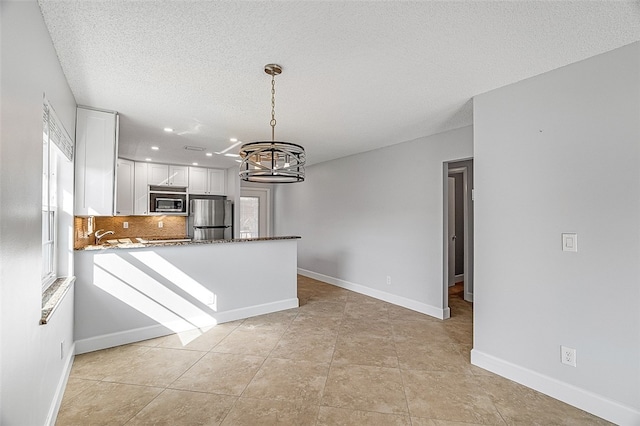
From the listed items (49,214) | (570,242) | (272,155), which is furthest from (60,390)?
(570,242)

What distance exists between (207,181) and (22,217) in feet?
17.7

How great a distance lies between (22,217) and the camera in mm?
1361

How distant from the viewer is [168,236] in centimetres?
642

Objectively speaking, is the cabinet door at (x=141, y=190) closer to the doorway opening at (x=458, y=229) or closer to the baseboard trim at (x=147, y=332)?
the baseboard trim at (x=147, y=332)

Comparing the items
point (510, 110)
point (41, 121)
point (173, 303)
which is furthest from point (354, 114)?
point (173, 303)

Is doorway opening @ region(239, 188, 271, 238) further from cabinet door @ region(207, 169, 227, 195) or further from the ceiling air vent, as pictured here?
the ceiling air vent

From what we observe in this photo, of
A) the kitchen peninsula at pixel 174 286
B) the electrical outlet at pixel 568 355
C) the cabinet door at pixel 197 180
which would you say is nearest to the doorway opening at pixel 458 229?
the electrical outlet at pixel 568 355

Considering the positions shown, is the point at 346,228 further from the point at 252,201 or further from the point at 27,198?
the point at 27,198

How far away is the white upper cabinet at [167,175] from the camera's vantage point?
5.98 metres

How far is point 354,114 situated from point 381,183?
5.86ft

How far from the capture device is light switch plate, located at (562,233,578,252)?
7.17ft

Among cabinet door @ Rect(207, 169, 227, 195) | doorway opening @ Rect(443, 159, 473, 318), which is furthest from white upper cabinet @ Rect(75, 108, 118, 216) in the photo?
doorway opening @ Rect(443, 159, 473, 318)

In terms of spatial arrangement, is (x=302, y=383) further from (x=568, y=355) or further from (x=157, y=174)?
(x=157, y=174)

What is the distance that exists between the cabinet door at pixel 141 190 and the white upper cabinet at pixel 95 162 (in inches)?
117
